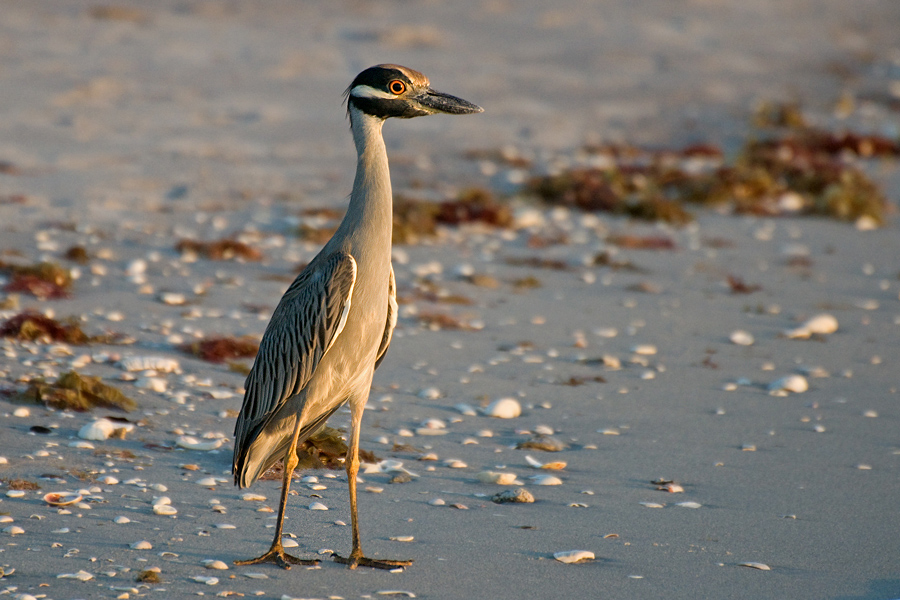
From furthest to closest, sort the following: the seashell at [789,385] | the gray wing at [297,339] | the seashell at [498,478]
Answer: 1. the seashell at [789,385]
2. the seashell at [498,478]
3. the gray wing at [297,339]

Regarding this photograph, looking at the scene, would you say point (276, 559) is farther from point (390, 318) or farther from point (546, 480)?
point (546, 480)

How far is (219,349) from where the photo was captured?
760 cm

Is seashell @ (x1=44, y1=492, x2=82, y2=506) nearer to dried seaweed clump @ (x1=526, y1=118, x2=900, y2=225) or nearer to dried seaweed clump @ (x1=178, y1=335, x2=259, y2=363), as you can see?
dried seaweed clump @ (x1=178, y1=335, x2=259, y2=363)

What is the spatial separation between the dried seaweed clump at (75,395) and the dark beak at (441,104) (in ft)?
8.82

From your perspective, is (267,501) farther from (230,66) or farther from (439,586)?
(230,66)

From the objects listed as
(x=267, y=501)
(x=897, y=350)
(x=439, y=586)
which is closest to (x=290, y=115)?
(x=897, y=350)

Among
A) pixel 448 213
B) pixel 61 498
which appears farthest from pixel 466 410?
pixel 448 213

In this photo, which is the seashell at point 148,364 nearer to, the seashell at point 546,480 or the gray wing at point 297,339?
the gray wing at point 297,339

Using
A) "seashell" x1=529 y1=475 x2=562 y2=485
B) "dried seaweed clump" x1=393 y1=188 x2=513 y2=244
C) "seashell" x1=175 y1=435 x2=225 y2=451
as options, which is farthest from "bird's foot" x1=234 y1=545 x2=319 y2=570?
"dried seaweed clump" x1=393 y1=188 x2=513 y2=244

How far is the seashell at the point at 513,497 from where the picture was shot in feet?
18.3

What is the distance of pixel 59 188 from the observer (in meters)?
12.0

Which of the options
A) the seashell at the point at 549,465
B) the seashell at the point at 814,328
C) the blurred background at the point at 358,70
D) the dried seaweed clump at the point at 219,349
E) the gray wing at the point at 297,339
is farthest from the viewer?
the blurred background at the point at 358,70

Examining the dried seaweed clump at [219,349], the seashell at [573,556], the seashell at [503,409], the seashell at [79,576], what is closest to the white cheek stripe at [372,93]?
the seashell at [573,556]

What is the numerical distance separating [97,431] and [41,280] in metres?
3.16
